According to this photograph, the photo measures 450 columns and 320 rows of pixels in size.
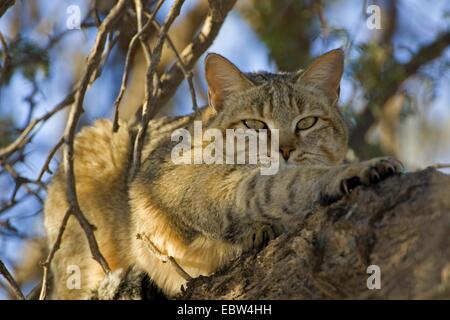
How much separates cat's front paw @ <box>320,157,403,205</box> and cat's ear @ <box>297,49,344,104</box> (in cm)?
162

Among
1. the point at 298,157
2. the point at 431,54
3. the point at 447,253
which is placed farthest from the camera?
the point at 431,54

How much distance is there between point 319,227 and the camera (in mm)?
3486

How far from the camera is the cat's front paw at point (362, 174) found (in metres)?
3.42

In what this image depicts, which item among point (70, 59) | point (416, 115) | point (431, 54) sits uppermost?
point (70, 59)

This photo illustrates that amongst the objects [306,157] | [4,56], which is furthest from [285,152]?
[4,56]

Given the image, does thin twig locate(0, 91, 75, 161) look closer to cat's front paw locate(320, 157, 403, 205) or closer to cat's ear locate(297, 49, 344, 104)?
cat's ear locate(297, 49, 344, 104)

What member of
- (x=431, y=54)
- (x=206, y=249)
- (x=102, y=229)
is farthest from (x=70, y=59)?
(x=206, y=249)

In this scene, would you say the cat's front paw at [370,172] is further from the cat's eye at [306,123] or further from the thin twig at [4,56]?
the thin twig at [4,56]

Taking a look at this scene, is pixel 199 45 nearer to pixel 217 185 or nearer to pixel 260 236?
pixel 217 185

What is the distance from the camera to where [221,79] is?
5.10 m

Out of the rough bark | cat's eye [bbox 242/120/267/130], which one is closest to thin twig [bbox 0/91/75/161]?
cat's eye [bbox 242/120/267/130]

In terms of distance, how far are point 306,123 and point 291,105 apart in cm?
16
